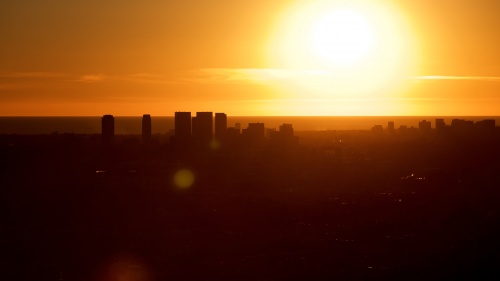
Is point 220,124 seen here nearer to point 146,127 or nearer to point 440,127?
point 146,127

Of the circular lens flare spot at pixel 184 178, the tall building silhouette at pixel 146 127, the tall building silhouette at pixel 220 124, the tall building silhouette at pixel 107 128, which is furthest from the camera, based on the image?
the tall building silhouette at pixel 220 124

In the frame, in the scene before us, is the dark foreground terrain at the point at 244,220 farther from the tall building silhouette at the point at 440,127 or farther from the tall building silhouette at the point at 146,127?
the tall building silhouette at the point at 440,127

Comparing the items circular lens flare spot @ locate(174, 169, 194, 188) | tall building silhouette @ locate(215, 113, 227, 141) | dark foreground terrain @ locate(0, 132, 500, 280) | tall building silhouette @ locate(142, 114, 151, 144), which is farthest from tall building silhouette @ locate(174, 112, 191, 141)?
circular lens flare spot @ locate(174, 169, 194, 188)

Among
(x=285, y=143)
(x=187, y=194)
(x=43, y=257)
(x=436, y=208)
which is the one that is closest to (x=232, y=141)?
(x=285, y=143)

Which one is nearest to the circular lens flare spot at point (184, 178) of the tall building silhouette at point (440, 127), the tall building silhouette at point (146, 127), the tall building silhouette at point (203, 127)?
the tall building silhouette at point (203, 127)

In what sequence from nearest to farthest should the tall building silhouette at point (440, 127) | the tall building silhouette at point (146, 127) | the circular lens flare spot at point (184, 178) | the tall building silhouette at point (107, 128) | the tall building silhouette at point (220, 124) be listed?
the circular lens flare spot at point (184, 178)
the tall building silhouette at point (107, 128)
the tall building silhouette at point (146, 127)
the tall building silhouette at point (220, 124)
the tall building silhouette at point (440, 127)

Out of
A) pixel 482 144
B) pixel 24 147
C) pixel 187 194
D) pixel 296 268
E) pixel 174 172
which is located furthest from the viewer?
pixel 482 144

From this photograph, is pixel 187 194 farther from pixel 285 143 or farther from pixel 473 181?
pixel 285 143

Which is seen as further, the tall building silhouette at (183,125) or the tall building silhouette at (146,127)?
the tall building silhouette at (146,127)
